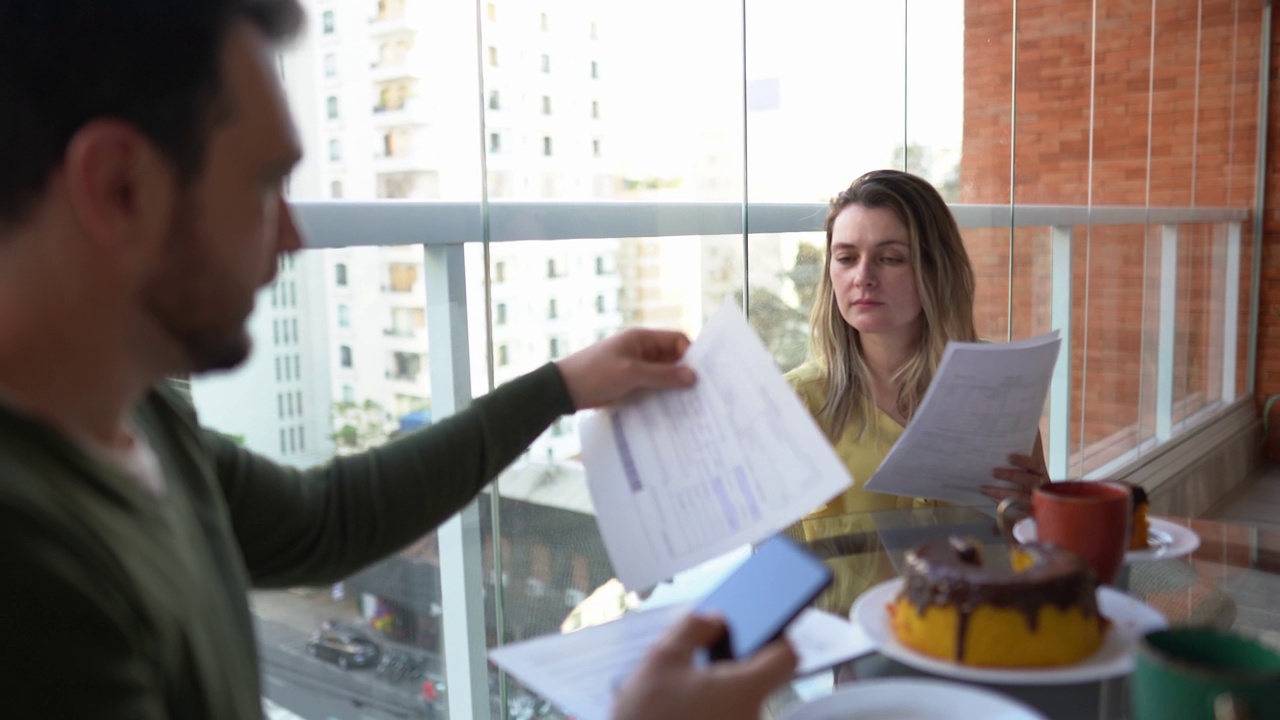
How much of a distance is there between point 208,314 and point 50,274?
11cm

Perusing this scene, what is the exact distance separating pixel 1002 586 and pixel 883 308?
1323mm

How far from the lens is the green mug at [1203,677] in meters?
0.73

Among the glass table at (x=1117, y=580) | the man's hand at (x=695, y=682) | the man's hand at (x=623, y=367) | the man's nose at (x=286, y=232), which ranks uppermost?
the man's nose at (x=286, y=232)

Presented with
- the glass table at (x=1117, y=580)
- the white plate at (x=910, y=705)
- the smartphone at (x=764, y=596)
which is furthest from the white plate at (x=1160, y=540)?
the smartphone at (x=764, y=596)

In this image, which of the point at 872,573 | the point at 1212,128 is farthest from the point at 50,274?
the point at 1212,128

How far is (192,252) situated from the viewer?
734mm

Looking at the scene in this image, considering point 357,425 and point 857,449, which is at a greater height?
point 357,425

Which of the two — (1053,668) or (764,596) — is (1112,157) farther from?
(764,596)

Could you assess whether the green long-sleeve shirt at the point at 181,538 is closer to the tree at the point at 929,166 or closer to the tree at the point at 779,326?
the tree at the point at 779,326

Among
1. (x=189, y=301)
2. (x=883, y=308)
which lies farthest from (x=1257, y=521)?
(x=189, y=301)

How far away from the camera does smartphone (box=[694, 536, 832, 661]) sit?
2.52ft

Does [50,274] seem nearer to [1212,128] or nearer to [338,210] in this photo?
[338,210]

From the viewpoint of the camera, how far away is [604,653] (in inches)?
39.1

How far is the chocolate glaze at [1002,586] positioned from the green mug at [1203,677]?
15cm
